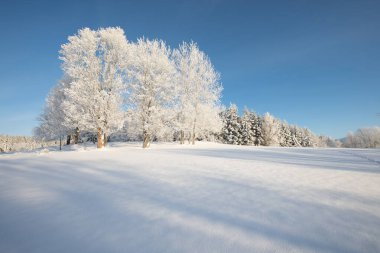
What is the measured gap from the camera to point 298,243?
3.15 metres

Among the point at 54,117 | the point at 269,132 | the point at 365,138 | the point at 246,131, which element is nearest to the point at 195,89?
the point at 54,117

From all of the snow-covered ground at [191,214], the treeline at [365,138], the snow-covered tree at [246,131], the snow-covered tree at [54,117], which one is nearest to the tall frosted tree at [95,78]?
the snow-covered tree at [54,117]

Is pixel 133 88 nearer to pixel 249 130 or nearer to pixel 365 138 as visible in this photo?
pixel 249 130

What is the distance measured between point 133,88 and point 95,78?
159 inches

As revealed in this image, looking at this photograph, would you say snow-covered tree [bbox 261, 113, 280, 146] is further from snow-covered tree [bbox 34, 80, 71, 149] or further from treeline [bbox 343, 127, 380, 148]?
snow-covered tree [bbox 34, 80, 71, 149]

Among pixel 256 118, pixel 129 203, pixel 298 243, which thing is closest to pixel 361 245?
pixel 298 243

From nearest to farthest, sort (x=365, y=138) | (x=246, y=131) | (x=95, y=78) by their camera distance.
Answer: (x=95, y=78), (x=246, y=131), (x=365, y=138)

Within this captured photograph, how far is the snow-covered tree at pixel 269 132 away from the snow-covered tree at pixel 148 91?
158 ft

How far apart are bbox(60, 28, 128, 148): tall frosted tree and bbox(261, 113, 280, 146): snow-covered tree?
52.9 metres

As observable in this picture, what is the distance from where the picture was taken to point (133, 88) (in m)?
23.3

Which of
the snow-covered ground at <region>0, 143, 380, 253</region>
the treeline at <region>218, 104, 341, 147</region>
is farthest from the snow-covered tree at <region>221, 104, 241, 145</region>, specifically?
the snow-covered ground at <region>0, 143, 380, 253</region>

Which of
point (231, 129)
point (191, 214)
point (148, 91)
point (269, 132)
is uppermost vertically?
point (148, 91)

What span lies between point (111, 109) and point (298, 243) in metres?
20.3

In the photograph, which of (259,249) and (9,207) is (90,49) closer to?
(9,207)
